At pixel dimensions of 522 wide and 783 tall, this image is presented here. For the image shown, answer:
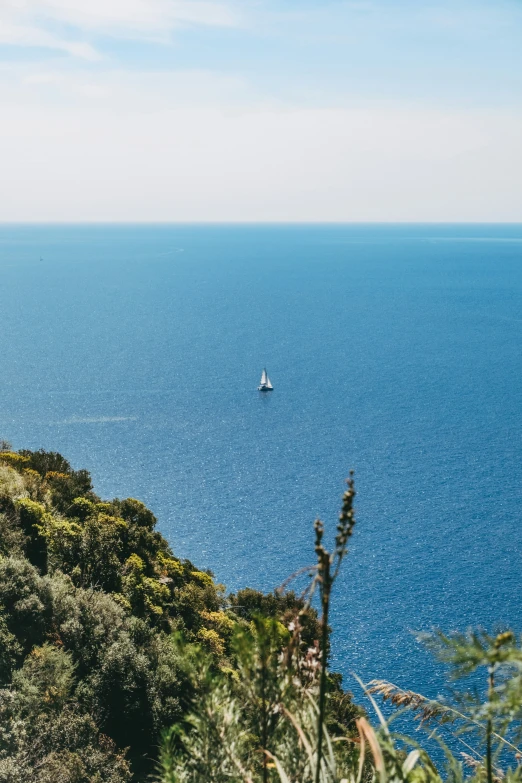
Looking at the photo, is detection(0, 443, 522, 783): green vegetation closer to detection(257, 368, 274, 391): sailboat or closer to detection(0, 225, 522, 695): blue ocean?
detection(0, 225, 522, 695): blue ocean

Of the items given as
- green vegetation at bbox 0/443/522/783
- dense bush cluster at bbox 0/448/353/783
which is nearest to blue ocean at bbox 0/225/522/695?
green vegetation at bbox 0/443/522/783

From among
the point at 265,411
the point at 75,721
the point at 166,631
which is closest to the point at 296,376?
the point at 265,411

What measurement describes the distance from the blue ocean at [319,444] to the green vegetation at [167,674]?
13.3 metres

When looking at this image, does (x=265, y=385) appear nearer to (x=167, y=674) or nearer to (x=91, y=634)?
(x=91, y=634)

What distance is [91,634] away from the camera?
26.8 m

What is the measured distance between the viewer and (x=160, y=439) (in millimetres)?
90250

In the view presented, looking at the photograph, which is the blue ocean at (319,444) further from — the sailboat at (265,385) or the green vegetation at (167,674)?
the green vegetation at (167,674)

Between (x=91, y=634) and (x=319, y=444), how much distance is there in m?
64.3

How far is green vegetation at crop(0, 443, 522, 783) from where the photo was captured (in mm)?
7324

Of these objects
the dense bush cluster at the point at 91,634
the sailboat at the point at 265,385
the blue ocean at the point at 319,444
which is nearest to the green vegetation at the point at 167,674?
the dense bush cluster at the point at 91,634

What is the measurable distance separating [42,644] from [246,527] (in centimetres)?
4333

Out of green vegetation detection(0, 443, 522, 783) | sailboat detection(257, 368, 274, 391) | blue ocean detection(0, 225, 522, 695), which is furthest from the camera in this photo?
sailboat detection(257, 368, 274, 391)

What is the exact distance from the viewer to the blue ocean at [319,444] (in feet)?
193

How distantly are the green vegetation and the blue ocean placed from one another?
1334 cm
